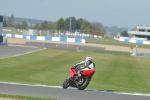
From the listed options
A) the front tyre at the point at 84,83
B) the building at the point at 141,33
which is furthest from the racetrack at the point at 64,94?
the building at the point at 141,33

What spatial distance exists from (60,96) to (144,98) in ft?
11.3

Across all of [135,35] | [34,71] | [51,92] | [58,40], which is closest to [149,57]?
[34,71]

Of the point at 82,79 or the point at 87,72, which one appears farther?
the point at 82,79

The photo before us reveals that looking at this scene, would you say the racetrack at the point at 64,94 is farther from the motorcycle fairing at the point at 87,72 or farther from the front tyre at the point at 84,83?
the motorcycle fairing at the point at 87,72

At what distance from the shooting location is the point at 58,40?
340 ft

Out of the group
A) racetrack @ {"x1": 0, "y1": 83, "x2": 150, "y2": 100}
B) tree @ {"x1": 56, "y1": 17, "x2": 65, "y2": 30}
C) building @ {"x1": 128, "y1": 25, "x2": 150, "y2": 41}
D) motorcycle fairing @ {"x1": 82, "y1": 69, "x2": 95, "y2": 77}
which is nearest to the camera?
racetrack @ {"x1": 0, "y1": 83, "x2": 150, "y2": 100}

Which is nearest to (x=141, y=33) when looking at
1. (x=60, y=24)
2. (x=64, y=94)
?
(x=60, y=24)

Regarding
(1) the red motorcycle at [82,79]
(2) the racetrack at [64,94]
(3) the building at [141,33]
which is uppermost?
(1) the red motorcycle at [82,79]

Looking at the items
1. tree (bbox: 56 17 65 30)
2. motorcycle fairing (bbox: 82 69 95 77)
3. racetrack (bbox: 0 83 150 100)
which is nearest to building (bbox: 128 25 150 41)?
tree (bbox: 56 17 65 30)

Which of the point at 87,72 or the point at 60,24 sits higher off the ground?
the point at 60,24

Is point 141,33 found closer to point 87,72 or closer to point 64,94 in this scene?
point 87,72

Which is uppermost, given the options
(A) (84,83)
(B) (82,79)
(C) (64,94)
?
(B) (82,79)

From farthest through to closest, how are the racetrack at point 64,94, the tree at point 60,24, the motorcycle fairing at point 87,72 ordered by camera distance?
the tree at point 60,24 < the motorcycle fairing at point 87,72 < the racetrack at point 64,94

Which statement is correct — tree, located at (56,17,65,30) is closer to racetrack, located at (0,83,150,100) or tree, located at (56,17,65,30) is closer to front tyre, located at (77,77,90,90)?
front tyre, located at (77,77,90,90)
